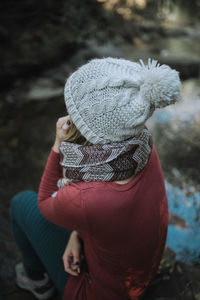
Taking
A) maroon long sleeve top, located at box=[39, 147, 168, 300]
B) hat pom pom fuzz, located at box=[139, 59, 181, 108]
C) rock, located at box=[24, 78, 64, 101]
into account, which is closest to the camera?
hat pom pom fuzz, located at box=[139, 59, 181, 108]

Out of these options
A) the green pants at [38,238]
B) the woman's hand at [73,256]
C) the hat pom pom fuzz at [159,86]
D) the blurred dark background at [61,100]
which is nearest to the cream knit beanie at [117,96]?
the hat pom pom fuzz at [159,86]

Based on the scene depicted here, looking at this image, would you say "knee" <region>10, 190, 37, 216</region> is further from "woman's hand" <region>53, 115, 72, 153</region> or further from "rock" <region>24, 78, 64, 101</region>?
"rock" <region>24, 78, 64, 101</region>

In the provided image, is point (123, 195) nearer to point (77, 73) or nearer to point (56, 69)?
point (77, 73)

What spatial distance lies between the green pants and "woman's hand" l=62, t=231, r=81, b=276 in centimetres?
9

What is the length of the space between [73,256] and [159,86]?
745 millimetres

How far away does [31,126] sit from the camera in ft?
10.1

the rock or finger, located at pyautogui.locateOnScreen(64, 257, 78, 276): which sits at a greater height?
finger, located at pyautogui.locateOnScreen(64, 257, 78, 276)

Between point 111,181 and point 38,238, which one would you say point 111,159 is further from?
point 38,238

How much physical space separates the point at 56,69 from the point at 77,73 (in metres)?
3.73

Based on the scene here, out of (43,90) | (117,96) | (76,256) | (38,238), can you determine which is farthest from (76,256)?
(43,90)

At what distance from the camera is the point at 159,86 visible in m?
0.82

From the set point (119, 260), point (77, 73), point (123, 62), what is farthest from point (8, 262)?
point (123, 62)

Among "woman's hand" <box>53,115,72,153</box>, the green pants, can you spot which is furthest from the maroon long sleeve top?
"woman's hand" <box>53,115,72,153</box>

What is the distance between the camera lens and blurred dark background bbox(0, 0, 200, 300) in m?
1.70
